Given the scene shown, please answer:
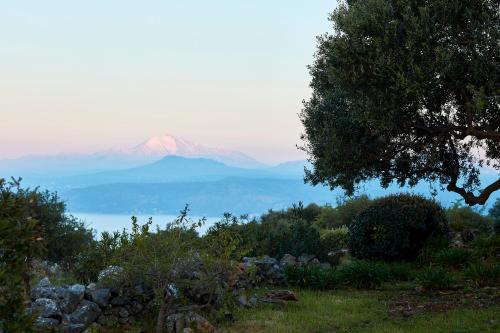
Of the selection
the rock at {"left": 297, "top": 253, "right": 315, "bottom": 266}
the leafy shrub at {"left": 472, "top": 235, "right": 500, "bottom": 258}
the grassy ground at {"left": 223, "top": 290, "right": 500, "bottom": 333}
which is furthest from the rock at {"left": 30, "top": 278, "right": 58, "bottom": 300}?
the leafy shrub at {"left": 472, "top": 235, "right": 500, "bottom": 258}

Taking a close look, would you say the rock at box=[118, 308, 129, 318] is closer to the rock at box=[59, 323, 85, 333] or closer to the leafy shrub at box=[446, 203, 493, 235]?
the rock at box=[59, 323, 85, 333]

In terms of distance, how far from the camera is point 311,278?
16.7 m

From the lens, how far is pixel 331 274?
16.9 meters

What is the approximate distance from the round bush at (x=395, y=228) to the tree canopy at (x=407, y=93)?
2.80 meters

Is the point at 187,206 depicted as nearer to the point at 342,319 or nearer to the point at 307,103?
the point at 342,319

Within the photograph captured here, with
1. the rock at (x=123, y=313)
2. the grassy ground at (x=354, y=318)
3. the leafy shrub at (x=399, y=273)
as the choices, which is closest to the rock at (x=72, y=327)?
the rock at (x=123, y=313)

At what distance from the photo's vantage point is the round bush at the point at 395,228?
20781 millimetres

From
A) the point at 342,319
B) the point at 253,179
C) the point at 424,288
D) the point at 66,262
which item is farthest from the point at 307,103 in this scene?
the point at 253,179

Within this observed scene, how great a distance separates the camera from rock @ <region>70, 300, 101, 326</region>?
38.9ft

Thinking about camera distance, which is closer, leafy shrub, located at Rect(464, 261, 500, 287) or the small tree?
the small tree

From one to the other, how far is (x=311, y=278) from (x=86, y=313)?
6.91 meters

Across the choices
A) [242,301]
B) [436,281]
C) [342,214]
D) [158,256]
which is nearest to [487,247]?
[436,281]

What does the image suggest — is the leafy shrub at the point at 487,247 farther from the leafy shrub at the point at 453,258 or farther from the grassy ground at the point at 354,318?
the grassy ground at the point at 354,318

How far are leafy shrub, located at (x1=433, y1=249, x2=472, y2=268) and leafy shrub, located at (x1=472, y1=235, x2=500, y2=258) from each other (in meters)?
0.95
